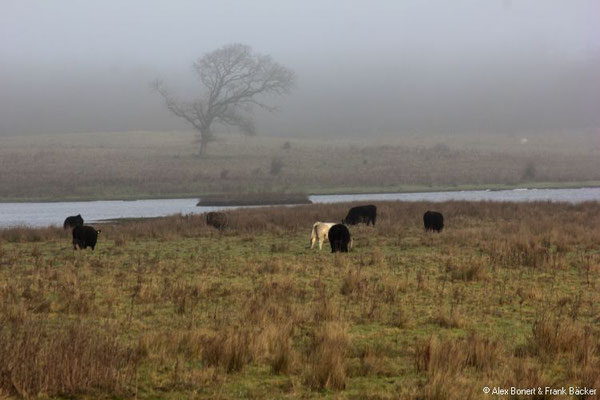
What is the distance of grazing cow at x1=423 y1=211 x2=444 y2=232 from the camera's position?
25328 millimetres

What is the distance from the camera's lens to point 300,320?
10586mm

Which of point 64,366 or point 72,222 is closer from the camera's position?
point 64,366

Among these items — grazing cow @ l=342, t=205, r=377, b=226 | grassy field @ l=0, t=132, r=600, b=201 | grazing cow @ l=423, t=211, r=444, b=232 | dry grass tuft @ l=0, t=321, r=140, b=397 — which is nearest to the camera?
dry grass tuft @ l=0, t=321, r=140, b=397

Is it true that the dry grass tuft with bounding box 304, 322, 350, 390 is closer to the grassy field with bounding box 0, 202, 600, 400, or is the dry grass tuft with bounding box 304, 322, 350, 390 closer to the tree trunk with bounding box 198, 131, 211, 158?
the grassy field with bounding box 0, 202, 600, 400

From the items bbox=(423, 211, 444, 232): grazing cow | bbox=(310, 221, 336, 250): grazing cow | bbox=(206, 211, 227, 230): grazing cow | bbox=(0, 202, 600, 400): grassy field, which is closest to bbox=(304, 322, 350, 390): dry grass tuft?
bbox=(0, 202, 600, 400): grassy field

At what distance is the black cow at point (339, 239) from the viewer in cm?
1961

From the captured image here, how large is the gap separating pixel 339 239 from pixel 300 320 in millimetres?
9161

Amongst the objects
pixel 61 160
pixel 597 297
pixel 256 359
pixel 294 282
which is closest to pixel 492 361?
pixel 256 359

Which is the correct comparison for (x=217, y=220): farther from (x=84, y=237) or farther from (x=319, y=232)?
(x=319, y=232)

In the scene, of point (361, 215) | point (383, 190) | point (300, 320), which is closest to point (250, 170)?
point (383, 190)

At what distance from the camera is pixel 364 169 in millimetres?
84062

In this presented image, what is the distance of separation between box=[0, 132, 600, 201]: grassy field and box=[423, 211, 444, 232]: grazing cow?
40933mm

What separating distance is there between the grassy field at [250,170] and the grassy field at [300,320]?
1878 inches

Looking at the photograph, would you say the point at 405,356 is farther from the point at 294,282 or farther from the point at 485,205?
the point at 485,205
